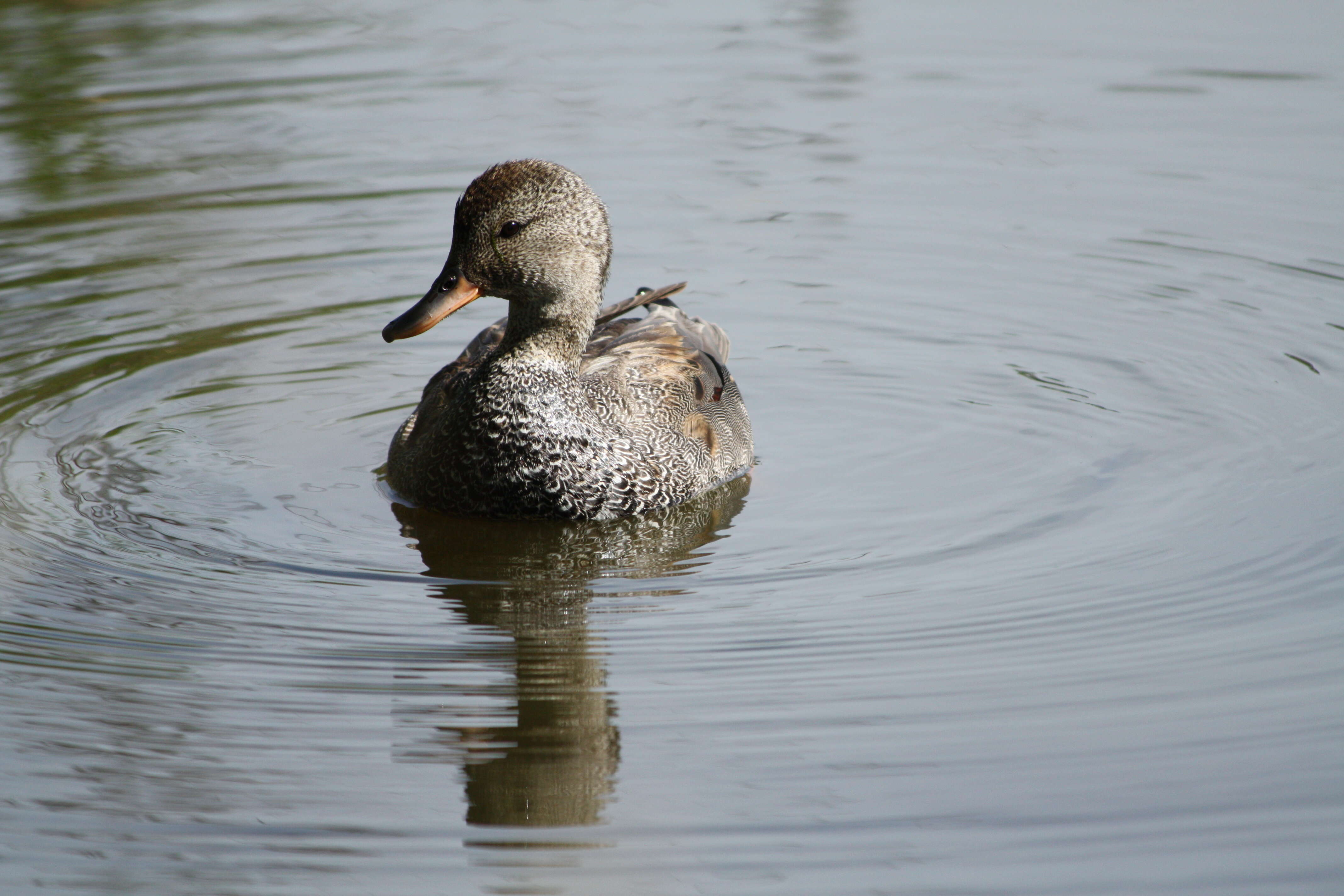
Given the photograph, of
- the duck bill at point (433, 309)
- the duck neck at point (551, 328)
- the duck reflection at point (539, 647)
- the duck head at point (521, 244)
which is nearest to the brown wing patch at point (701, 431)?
the duck reflection at point (539, 647)

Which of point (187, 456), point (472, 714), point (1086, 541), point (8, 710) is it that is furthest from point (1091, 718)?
point (187, 456)

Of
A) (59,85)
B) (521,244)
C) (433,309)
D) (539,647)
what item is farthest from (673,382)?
(59,85)

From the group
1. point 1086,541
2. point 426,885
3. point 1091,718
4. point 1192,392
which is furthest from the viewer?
point 1192,392

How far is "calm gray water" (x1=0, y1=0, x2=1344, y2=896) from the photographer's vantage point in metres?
5.15

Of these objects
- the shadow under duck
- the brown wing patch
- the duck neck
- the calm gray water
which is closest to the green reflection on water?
the calm gray water

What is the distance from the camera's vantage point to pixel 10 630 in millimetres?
6418

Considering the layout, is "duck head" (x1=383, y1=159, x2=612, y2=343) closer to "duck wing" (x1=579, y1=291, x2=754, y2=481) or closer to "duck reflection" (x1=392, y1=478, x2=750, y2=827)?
"duck wing" (x1=579, y1=291, x2=754, y2=481)

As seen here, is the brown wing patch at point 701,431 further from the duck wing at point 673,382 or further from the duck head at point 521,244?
the duck head at point 521,244

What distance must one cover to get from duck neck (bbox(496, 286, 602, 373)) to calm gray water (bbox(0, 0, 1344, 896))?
827mm

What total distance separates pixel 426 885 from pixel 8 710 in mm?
1925

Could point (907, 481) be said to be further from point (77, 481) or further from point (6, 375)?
point (6, 375)

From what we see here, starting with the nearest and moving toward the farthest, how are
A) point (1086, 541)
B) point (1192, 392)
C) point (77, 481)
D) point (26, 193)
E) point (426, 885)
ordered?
point (426, 885), point (1086, 541), point (77, 481), point (1192, 392), point (26, 193)

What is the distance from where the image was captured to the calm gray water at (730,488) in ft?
16.9

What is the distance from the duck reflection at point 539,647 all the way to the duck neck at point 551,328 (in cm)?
76
